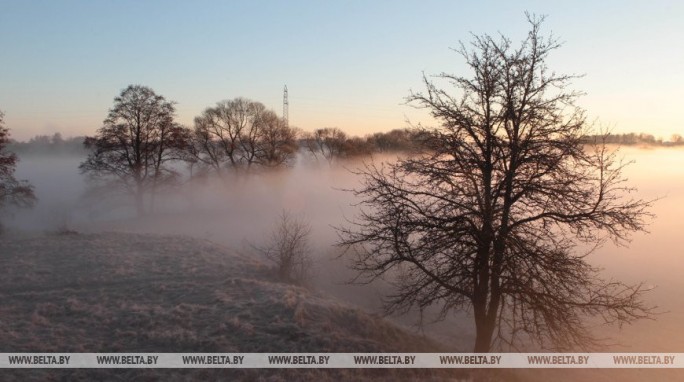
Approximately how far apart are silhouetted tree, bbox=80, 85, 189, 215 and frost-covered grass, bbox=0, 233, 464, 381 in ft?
54.2

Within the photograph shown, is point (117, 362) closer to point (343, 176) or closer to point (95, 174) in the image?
point (95, 174)

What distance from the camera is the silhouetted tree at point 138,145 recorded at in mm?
34188

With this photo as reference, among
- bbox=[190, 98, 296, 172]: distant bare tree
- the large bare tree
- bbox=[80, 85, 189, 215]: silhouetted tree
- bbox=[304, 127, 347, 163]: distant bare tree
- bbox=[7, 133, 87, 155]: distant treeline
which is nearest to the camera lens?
the large bare tree

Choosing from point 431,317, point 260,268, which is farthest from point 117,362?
point 431,317

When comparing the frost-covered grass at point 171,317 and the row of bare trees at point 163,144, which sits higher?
the row of bare trees at point 163,144

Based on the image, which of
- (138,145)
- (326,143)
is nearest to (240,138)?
(138,145)

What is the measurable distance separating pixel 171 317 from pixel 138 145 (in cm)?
2644

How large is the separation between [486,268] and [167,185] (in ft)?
109

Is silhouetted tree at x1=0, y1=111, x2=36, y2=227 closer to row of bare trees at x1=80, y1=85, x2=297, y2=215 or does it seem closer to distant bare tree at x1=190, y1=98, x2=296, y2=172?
row of bare trees at x1=80, y1=85, x2=297, y2=215

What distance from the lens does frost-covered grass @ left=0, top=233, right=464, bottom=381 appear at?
10.5 m

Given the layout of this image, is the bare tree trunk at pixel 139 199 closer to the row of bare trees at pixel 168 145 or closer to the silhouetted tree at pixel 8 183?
the row of bare trees at pixel 168 145

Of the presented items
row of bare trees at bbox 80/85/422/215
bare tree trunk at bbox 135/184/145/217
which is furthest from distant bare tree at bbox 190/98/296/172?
bare tree trunk at bbox 135/184/145/217

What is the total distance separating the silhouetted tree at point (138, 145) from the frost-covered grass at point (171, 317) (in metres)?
16.5

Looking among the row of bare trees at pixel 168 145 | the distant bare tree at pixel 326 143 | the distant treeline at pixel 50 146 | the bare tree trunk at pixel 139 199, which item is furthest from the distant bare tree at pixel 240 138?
the distant treeline at pixel 50 146
